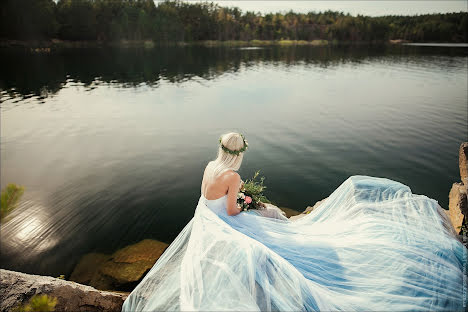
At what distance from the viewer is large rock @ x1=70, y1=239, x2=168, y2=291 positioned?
5223mm

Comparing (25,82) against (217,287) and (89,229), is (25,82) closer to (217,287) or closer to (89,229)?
(89,229)

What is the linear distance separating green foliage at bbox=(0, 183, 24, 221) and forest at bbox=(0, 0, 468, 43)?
292 feet

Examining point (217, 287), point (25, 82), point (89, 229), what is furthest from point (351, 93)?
point (25, 82)

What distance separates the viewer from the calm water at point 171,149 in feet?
22.2

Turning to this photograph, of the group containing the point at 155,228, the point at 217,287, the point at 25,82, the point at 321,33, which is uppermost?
the point at 321,33

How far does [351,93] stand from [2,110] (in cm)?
2268

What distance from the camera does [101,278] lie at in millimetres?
5332

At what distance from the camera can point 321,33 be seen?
448 feet

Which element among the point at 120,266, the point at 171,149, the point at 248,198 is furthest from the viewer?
the point at 171,149

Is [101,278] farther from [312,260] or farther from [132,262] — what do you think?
[312,260]

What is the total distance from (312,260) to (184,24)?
12194 cm

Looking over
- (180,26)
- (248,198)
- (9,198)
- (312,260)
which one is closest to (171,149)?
(248,198)

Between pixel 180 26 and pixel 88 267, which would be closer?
pixel 88 267

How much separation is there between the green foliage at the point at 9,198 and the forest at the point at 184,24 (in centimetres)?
8912
